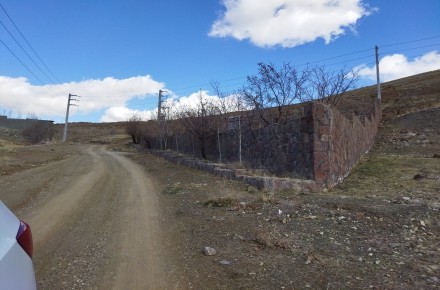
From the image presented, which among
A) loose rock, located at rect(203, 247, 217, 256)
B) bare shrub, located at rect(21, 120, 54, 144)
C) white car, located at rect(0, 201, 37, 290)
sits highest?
bare shrub, located at rect(21, 120, 54, 144)

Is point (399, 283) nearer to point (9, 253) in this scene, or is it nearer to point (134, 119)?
point (9, 253)

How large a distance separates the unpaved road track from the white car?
89.2 inches

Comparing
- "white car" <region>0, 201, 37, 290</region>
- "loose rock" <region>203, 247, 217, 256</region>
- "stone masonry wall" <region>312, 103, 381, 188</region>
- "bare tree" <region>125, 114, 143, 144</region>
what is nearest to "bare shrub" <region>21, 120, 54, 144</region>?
"bare tree" <region>125, 114, 143, 144</region>

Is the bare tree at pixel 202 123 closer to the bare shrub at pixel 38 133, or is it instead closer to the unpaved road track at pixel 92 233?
the unpaved road track at pixel 92 233

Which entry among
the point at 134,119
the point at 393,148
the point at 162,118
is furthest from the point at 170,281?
the point at 134,119

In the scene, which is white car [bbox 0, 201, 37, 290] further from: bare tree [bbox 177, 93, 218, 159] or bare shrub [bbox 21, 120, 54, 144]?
bare shrub [bbox 21, 120, 54, 144]

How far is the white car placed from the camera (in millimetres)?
2406

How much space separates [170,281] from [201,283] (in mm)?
388

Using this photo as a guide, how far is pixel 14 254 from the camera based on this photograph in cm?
257

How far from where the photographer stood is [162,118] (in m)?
38.7

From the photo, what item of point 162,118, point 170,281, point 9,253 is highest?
point 162,118

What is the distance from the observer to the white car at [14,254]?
2.41 metres

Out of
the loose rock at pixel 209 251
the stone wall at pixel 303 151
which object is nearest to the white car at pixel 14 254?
the loose rock at pixel 209 251

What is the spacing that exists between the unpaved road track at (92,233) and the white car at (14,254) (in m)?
2.27
